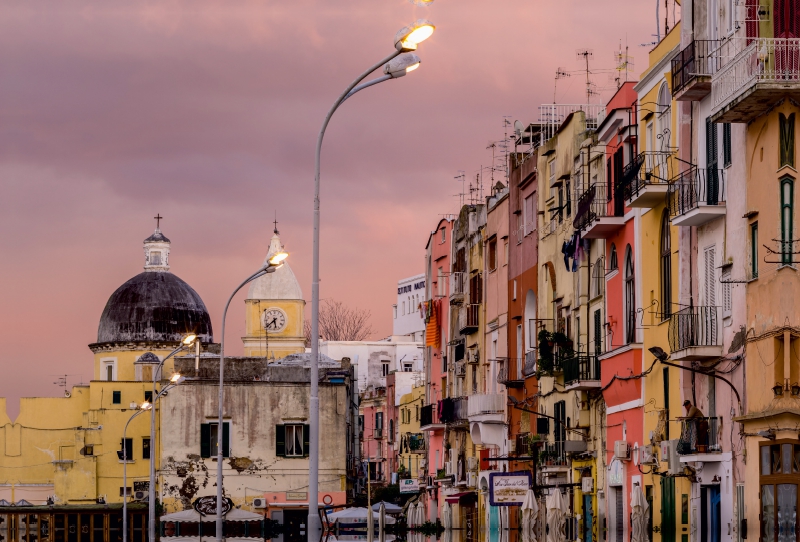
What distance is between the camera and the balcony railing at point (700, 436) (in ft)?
96.8

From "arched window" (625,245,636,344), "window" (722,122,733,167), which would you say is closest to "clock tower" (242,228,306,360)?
"arched window" (625,245,636,344)

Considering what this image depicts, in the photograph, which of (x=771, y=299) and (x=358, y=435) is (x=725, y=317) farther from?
(x=358, y=435)

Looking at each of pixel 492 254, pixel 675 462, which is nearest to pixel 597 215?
pixel 675 462

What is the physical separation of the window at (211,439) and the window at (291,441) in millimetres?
2332

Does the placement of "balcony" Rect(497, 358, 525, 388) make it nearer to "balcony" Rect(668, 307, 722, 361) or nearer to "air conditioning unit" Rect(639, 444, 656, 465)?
"air conditioning unit" Rect(639, 444, 656, 465)

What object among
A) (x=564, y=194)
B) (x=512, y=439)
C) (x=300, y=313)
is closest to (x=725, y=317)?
(x=564, y=194)

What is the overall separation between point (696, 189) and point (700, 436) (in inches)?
187

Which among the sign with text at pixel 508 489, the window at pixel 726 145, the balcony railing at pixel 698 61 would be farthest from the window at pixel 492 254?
the window at pixel 726 145

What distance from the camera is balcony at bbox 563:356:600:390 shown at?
3944 centimetres

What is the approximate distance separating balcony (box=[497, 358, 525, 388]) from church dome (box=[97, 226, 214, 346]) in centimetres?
5545

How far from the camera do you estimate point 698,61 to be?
28984 millimetres

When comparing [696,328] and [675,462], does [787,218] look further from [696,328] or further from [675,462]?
[675,462]

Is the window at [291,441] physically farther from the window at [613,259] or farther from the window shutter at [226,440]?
the window at [613,259]

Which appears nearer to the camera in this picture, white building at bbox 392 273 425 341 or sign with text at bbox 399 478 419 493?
sign with text at bbox 399 478 419 493
